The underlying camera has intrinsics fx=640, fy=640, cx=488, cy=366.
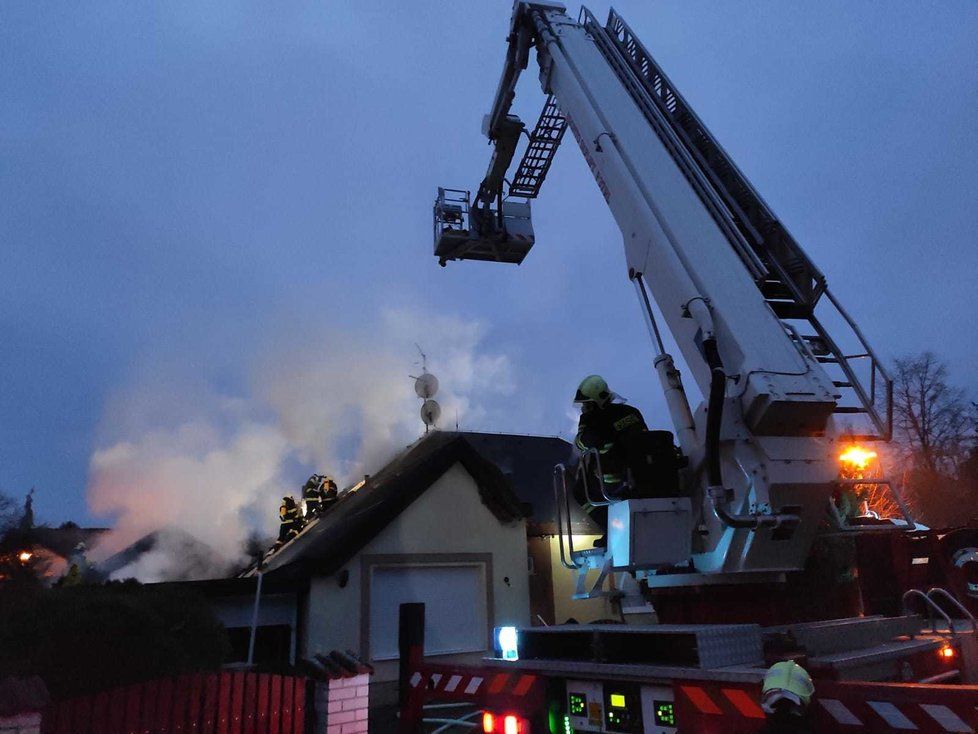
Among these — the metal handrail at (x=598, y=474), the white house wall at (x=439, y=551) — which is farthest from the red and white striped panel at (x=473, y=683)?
the white house wall at (x=439, y=551)

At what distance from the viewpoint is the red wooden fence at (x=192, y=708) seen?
494 centimetres

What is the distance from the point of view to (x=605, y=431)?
4570 mm

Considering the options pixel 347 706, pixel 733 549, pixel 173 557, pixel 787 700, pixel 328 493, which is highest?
pixel 328 493

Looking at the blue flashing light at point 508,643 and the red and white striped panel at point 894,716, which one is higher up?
the blue flashing light at point 508,643

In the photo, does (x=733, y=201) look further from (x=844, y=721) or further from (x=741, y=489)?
(x=844, y=721)

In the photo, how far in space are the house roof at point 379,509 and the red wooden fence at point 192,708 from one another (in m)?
3.97

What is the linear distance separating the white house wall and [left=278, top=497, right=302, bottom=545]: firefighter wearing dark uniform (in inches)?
178

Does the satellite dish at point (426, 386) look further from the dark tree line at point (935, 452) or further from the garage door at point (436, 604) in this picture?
the dark tree line at point (935, 452)

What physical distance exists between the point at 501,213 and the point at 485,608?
694cm

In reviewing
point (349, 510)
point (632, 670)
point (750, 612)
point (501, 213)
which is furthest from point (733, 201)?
point (349, 510)

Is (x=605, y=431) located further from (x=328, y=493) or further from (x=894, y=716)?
(x=328, y=493)

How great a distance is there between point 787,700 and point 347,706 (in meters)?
4.68

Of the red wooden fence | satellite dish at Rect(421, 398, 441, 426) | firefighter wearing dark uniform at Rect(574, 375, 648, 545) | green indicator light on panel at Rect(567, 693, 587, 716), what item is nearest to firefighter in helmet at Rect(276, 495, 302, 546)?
satellite dish at Rect(421, 398, 441, 426)

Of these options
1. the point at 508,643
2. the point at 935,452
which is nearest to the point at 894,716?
the point at 508,643
